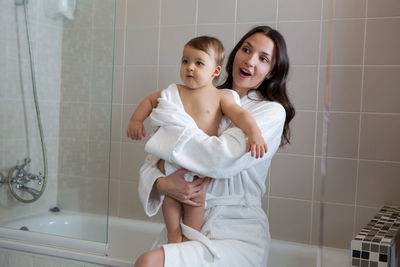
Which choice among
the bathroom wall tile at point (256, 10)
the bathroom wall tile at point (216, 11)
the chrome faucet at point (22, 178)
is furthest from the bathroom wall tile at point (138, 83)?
the chrome faucet at point (22, 178)

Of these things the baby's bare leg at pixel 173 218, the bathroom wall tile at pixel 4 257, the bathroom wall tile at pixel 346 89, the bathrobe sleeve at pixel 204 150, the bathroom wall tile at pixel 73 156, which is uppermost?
the bathroom wall tile at pixel 346 89

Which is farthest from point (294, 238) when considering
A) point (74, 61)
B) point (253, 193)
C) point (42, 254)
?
point (74, 61)

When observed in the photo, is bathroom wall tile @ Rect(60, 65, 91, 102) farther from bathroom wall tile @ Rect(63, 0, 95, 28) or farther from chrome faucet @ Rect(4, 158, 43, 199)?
chrome faucet @ Rect(4, 158, 43, 199)

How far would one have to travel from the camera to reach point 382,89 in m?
1.06

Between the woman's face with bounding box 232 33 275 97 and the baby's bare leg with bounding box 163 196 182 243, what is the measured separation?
486mm

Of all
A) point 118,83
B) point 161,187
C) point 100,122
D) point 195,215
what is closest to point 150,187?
point 161,187

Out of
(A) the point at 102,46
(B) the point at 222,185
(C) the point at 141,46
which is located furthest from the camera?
(C) the point at 141,46

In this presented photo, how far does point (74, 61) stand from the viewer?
1.68 meters

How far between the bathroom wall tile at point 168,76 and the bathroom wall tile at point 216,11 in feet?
0.84

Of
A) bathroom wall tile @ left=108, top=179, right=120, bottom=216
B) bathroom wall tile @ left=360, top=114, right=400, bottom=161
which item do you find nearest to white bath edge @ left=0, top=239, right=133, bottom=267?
bathroom wall tile @ left=108, top=179, right=120, bottom=216

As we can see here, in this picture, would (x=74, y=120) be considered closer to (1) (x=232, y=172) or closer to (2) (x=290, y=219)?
(1) (x=232, y=172)

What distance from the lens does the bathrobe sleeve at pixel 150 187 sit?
1383 millimetres

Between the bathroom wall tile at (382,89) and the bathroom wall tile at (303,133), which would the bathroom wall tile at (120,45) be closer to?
the bathroom wall tile at (303,133)

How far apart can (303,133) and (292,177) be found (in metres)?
0.20
